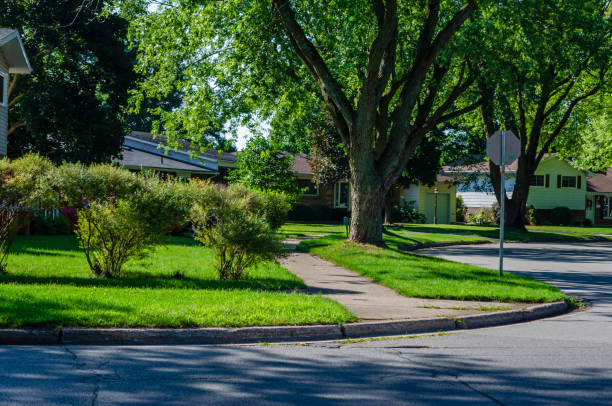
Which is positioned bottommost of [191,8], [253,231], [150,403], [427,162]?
[150,403]

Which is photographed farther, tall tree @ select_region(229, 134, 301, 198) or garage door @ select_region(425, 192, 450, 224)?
garage door @ select_region(425, 192, 450, 224)

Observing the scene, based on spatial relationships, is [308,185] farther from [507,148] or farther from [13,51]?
[507,148]

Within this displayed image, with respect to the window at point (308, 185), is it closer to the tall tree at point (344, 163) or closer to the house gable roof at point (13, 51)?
the tall tree at point (344, 163)

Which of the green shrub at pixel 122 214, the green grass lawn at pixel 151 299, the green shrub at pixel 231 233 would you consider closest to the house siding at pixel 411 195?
the green grass lawn at pixel 151 299

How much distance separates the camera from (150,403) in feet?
16.2

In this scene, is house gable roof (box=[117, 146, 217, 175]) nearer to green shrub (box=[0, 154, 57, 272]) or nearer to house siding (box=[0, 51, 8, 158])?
house siding (box=[0, 51, 8, 158])

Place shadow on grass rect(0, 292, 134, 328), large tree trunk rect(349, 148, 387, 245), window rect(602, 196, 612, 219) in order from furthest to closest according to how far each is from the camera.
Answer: window rect(602, 196, 612, 219), large tree trunk rect(349, 148, 387, 245), shadow on grass rect(0, 292, 134, 328)

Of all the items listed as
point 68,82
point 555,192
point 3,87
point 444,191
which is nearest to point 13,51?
point 3,87

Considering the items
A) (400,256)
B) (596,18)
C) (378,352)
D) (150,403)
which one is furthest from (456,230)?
(150,403)

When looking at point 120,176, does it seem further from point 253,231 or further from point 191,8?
point 191,8

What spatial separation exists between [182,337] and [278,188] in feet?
85.8

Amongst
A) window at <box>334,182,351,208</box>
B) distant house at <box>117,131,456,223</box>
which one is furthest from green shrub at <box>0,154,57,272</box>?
window at <box>334,182,351,208</box>

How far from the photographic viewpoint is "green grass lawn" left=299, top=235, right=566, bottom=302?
10.8 meters

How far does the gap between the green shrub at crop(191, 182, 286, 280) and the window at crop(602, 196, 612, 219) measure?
5518 centimetres
